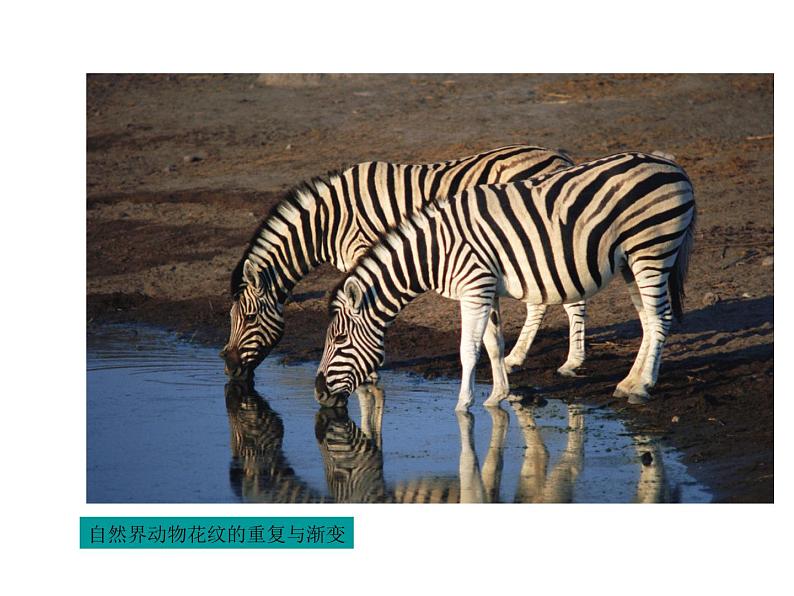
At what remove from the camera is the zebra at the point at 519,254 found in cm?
889

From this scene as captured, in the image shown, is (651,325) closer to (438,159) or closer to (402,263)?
(402,263)

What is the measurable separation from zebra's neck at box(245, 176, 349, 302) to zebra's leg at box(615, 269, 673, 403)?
2763mm

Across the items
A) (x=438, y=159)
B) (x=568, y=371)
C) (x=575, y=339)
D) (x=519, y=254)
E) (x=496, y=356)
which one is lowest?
(x=568, y=371)

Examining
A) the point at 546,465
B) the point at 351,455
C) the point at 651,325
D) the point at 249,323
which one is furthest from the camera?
the point at 249,323

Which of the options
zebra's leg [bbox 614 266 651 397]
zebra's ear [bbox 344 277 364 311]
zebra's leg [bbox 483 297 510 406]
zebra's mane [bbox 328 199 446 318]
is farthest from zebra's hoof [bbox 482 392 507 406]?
zebra's mane [bbox 328 199 446 318]

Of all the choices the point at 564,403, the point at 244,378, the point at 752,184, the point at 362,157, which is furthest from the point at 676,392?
the point at 362,157

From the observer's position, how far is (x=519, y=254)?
8.92 meters

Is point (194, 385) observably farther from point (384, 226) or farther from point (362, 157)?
point (362, 157)

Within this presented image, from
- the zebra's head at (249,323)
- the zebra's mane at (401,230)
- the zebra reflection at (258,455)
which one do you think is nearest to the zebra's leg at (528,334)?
the zebra's mane at (401,230)

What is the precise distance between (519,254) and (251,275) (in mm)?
2563

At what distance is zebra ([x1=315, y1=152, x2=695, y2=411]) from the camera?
889cm

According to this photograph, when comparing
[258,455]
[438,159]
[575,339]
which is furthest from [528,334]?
[438,159]

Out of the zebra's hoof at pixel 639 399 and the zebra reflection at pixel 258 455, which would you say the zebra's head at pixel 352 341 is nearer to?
the zebra reflection at pixel 258 455

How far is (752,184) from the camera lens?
1606 centimetres
